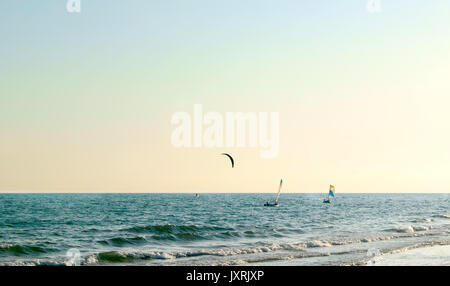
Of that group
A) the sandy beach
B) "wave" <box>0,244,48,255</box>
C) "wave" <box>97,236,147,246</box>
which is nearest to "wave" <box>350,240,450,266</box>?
the sandy beach

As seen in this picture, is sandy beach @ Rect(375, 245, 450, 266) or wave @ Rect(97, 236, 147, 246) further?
wave @ Rect(97, 236, 147, 246)

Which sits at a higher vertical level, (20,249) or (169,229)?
(20,249)

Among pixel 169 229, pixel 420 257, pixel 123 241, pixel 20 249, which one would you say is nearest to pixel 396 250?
pixel 420 257

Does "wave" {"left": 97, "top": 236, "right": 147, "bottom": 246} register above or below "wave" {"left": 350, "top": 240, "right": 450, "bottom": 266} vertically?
below

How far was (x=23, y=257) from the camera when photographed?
23906mm

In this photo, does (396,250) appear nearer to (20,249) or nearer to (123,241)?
(123,241)

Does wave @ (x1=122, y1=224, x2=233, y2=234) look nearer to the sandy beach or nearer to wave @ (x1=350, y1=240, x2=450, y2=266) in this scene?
wave @ (x1=350, y1=240, x2=450, y2=266)

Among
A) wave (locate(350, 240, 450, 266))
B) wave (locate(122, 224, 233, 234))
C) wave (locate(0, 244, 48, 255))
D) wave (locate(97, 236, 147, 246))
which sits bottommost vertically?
wave (locate(122, 224, 233, 234))

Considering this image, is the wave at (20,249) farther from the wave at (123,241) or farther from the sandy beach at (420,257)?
the sandy beach at (420,257)

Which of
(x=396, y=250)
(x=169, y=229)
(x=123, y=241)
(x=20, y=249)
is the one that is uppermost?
(x=396, y=250)

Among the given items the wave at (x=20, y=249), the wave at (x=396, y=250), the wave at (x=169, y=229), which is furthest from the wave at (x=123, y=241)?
the wave at (x=396, y=250)

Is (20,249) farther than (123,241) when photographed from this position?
No
